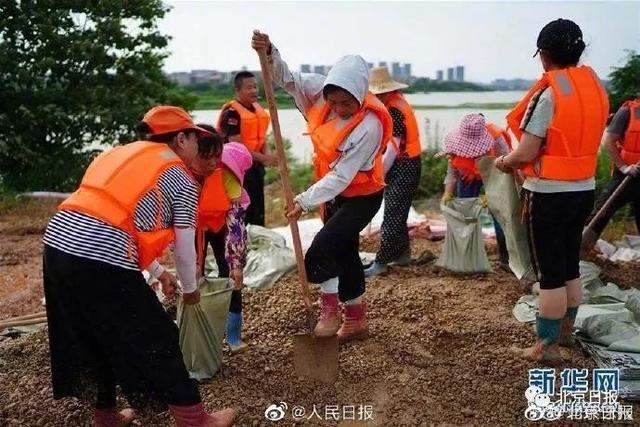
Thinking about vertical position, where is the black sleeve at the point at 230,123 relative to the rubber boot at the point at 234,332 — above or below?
above

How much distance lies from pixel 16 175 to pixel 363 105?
6.79 meters

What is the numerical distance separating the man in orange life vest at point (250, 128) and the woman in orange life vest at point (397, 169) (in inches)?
43.1

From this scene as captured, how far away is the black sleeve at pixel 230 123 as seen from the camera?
537 centimetres

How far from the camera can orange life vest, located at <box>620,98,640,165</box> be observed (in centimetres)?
456

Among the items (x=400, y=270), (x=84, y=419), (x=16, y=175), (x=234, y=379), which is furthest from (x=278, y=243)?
(x=16, y=175)

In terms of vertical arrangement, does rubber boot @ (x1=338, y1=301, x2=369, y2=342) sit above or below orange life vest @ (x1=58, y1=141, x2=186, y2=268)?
below

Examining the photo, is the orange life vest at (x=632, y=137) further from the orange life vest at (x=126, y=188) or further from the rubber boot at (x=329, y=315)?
the orange life vest at (x=126, y=188)

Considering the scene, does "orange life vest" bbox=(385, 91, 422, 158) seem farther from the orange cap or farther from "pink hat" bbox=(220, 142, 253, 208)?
the orange cap

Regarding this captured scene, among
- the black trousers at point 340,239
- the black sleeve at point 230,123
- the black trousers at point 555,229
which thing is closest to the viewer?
the black trousers at point 555,229

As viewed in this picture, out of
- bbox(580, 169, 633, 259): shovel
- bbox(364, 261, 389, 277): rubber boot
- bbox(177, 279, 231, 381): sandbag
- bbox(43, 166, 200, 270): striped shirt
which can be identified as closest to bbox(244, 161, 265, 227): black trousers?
bbox(364, 261, 389, 277): rubber boot

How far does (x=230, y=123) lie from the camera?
5.38 metres

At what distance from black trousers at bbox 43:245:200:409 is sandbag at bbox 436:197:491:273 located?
2936 mm

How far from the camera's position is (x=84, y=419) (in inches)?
112

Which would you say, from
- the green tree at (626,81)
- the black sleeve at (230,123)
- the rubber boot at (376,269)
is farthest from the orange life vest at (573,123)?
the green tree at (626,81)
